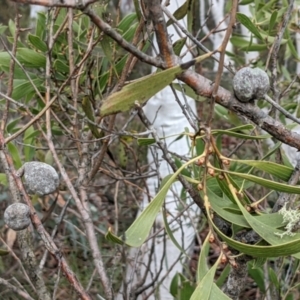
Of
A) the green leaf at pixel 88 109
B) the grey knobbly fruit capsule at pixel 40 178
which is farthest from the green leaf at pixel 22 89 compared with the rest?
the grey knobbly fruit capsule at pixel 40 178

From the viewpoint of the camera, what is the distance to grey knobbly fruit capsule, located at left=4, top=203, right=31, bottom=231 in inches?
24.5

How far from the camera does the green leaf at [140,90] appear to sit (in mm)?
459

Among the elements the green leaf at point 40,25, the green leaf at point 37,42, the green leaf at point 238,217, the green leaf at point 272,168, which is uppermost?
the green leaf at point 40,25

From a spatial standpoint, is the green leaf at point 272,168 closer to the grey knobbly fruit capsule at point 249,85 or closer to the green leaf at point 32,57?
the grey knobbly fruit capsule at point 249,85

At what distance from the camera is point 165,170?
5.88 ft

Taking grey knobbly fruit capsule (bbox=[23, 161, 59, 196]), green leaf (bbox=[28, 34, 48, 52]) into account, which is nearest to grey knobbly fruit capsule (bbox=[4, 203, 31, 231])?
grey knobbly fruit capsule (bbox=[23, 161, 59, 196])

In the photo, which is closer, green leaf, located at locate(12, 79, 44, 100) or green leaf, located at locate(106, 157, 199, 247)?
green leaf, located at locate(106, 157, 199, 247)

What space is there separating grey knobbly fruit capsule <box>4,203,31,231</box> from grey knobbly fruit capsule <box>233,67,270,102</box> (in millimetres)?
287

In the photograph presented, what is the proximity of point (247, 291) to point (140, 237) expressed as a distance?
73.4 inches

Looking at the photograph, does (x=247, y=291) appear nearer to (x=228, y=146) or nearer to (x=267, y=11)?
(x=267, y=11)

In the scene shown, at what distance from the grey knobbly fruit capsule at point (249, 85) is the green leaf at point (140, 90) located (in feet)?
0.26

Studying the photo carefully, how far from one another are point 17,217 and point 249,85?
31 cm

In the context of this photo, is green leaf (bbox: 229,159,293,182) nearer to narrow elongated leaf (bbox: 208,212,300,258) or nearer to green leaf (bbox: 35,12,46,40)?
narrow elongated leaf (bbox: 208,212,300,258)

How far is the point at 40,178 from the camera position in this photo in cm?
64
